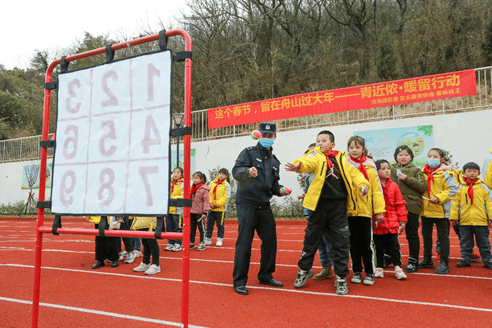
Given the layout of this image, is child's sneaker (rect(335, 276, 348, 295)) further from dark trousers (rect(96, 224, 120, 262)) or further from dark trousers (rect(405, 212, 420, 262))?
dark trousers (rect(96, 224, 120, 262))

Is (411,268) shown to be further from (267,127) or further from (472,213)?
(267,127)

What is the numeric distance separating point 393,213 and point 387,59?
18.5 metres

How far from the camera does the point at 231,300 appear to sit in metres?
4.13

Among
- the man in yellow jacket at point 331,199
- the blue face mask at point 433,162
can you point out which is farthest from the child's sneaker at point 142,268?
the blue face mask at point 433,162

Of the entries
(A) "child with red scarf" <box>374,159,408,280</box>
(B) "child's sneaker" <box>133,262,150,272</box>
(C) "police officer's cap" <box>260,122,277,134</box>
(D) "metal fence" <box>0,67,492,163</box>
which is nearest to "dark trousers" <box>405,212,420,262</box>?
(A) "child with red scarf" <box>374,159,408,280</box>

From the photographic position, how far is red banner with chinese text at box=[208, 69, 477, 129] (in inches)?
490

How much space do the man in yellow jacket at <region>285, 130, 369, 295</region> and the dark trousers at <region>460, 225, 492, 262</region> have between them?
2236mm

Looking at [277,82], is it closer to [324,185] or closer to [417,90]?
[417,90]

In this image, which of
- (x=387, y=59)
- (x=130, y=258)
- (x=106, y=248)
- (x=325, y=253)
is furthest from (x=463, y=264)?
(x=387, y=59)

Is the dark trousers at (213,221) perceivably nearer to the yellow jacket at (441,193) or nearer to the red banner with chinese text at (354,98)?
the yellow jacket at (441,193)

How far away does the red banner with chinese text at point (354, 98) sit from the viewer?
40.8 ft

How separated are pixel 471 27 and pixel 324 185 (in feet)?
72.3

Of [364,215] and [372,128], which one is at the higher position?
[372,128]

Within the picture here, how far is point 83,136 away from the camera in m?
2.73
